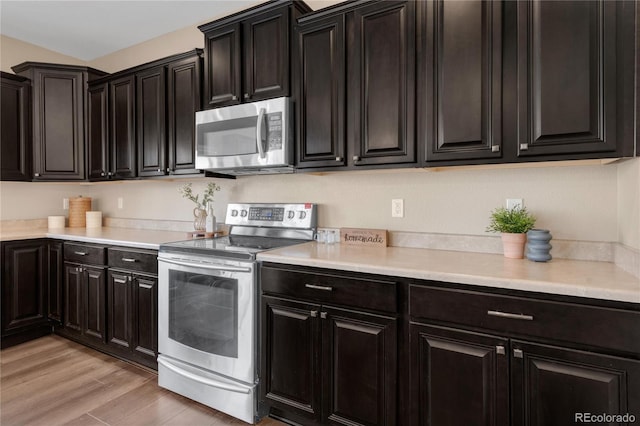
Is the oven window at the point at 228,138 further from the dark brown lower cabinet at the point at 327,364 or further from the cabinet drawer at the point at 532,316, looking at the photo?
the cabinet drawer at the point at 532,316

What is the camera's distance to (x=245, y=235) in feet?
8.96

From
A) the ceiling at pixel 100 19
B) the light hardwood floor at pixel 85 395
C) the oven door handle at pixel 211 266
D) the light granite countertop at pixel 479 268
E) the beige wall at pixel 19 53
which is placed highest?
the ceiling at pixel 100 19

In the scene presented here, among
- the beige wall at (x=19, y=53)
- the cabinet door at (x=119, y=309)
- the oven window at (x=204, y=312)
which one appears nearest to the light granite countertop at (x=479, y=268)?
the oven window at (x=204, y=312)

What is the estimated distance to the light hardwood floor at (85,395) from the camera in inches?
78.0

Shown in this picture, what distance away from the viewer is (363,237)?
2266 millimetres

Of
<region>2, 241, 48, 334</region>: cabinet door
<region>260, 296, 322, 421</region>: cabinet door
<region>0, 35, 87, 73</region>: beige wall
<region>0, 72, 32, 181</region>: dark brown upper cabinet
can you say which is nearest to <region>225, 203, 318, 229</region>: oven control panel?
<region>260, 296, 322, 421</region>: cabinet door

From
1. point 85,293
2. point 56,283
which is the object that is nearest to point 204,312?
point 85,293

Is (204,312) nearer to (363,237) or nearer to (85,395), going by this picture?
(85,395)

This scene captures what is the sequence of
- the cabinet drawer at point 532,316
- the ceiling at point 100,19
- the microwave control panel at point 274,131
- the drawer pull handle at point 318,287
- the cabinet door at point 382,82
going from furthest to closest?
1. the ceiling at point 100,19
2. the microwave control panel at point 274,131
3. the cabinet door at point 382,82
4. the drawer pull handle at point 318,287
5. the cabinet drawer at point 532,316

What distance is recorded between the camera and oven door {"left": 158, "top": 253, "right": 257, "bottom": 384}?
1.96m

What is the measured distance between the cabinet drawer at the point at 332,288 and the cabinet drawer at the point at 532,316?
122 mm

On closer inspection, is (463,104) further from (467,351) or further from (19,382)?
(19,382)

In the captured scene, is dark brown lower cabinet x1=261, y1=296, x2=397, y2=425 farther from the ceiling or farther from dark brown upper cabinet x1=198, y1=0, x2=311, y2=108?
the ceiling

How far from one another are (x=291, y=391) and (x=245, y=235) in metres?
1.24
